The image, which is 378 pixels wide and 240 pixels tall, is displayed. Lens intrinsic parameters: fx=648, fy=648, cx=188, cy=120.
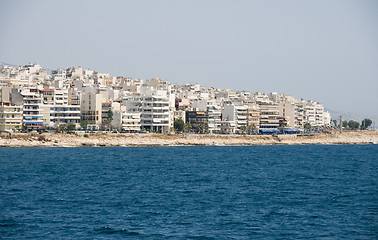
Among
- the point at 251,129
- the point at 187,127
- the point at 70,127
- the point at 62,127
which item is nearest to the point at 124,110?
the point at 187,127

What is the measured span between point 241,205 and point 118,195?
361 inches

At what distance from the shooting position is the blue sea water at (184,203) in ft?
105

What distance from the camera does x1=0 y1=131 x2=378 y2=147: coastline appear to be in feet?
355

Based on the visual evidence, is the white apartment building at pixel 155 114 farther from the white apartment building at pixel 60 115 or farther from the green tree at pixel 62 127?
the green tree at pixel 62 127

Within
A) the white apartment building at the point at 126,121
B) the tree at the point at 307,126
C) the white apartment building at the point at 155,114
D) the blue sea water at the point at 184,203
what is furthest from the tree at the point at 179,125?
the blue sea water at the point at 184,203

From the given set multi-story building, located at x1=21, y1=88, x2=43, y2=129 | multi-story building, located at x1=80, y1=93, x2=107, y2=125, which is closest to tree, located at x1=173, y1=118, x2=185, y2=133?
multi-story building, located at x1=80, y1=93, x2=107, y2=125

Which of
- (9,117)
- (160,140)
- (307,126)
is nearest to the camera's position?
(9,117)

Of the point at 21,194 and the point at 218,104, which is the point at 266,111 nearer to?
the point at 218,104

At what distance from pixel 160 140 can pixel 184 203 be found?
86.2 meters

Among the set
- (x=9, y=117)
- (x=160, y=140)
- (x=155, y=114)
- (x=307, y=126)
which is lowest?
(x=160, y=140)

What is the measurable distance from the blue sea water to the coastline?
3846 cm

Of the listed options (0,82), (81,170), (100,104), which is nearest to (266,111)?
(100,104)

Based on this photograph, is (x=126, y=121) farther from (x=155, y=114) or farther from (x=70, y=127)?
(x=70, y=127)

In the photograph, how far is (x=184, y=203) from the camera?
41.2m
